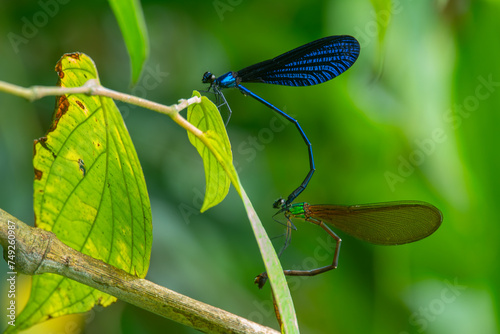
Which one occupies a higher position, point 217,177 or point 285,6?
point 285,6

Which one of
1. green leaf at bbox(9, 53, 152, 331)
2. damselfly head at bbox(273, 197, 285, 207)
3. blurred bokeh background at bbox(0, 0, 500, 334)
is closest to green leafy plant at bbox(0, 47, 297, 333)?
green leaf at bbox(9, 53, 152, 331)

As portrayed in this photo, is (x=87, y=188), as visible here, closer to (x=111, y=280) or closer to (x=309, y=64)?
(x=111, y=280)

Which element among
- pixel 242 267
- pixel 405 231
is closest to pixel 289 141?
pixel 242 267

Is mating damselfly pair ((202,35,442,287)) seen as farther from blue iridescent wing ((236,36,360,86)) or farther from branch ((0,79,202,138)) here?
branch ((0,79,202,138))

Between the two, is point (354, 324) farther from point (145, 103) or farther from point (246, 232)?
point (145, 103)

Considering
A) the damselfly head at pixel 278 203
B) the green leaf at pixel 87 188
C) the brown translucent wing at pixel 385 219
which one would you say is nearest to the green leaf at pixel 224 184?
the green leaf at pixel 87 188
